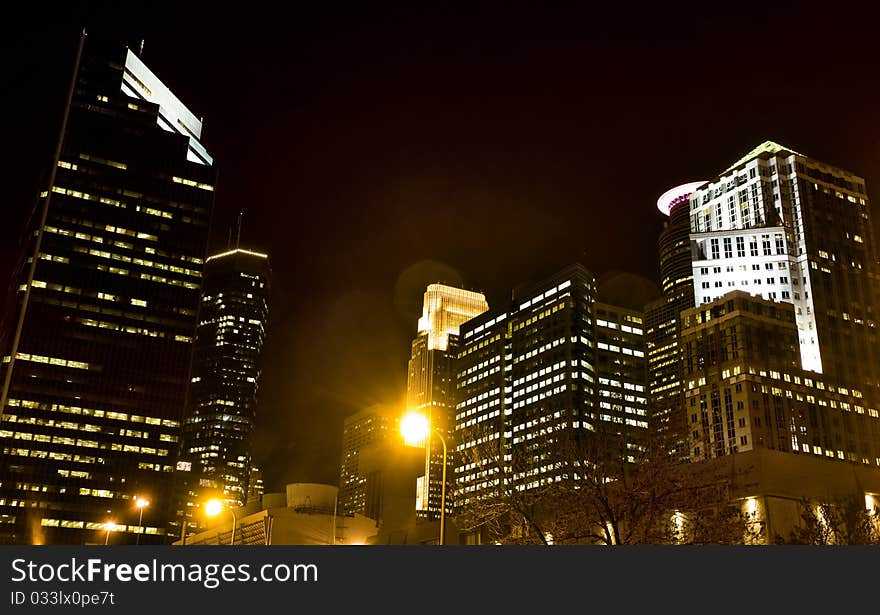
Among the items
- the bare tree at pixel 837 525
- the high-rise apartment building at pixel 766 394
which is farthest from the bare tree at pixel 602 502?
the high-rise apartment building at pixel 766 394

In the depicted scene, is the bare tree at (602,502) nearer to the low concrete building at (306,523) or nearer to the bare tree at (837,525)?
the bare tree at (837,525)

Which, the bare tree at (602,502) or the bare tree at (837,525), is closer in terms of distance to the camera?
the bare tree at (602,502)

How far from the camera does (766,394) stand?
605 ft

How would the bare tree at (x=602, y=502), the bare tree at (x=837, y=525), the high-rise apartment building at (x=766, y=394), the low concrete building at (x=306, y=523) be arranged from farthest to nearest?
1. the high-rise apartment building at (x=766, y=394)
2. the low concrete building at (x=306, y=523)
3. the bare tree at (x=837, y=525)
4. the bare tree at (x=602, y=502)

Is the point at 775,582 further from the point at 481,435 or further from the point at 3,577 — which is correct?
the point at 481,435

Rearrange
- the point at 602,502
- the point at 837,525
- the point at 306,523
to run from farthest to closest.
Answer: the point at 306,523 < the point at 837,525 < the point at 602,502

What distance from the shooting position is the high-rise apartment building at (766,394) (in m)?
181

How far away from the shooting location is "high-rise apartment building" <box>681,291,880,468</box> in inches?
7111

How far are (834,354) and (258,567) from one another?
209498 millimetres

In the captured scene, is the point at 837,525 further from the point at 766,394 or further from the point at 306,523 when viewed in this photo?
the point at 766,394

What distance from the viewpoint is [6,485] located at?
621 ft

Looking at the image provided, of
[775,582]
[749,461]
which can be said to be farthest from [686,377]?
[775,582]

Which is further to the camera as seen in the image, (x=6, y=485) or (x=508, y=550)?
(x=6, y=485)

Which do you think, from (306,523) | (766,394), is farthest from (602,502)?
(766,394)
